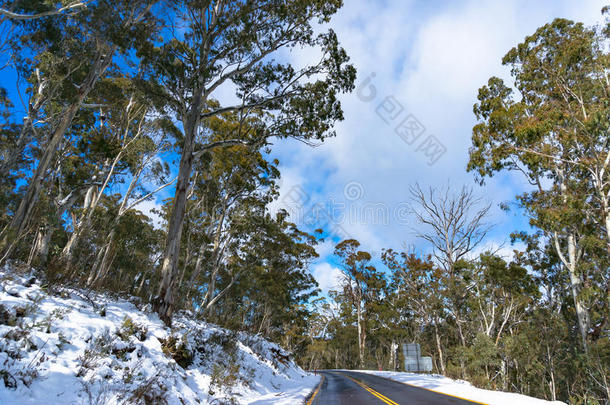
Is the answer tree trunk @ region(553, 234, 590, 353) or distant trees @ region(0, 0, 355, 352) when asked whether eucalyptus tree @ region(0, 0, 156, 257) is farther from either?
tree trunk @ region(553, 234, 590, 353)

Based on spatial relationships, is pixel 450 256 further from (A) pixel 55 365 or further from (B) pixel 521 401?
(A) pixel 55 365

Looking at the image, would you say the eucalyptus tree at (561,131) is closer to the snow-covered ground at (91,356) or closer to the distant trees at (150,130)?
the distant trees at (150,130)

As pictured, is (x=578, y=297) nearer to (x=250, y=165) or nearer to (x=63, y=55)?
(x=250, y=165)

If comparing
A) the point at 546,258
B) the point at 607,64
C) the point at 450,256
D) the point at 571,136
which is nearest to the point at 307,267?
the point at 450,256

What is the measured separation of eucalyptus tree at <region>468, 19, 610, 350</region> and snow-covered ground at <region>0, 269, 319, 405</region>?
51.2 feet

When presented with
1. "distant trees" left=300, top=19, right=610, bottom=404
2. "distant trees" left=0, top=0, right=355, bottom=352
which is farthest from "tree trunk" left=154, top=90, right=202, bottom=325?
"distant trees" left=300, top=19, right=610, bottom=404

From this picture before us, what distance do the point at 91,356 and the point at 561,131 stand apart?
1980 cm

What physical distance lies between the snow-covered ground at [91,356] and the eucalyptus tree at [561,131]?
15.6 meters

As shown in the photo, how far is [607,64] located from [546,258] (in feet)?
46.3

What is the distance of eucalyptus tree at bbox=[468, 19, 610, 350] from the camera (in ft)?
45.1

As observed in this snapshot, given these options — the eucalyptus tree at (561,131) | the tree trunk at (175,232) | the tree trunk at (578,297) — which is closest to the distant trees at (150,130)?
the tree trunk at (175,232)

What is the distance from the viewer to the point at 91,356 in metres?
4.83

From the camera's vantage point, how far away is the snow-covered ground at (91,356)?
3.95 meters

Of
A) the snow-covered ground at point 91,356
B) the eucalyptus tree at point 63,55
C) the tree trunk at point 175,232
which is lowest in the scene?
the snow-covered ground at point 91,356
